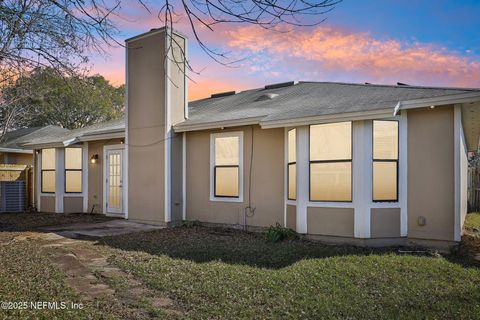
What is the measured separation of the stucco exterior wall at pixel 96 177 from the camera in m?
11.9

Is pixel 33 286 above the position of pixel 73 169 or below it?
below

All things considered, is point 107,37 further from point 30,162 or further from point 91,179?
point 30,162

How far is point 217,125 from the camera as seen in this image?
9.08m

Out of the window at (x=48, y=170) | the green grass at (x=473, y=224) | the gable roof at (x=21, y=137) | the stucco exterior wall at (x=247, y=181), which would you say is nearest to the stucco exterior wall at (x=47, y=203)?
the window at (x=48, y=170)

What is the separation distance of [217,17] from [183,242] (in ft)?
16.1

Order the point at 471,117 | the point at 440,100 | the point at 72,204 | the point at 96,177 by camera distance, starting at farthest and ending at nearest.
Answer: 1. the point at 72,204
2. the point at 96,177
3. the point at 471,117
4. the point at 440,100

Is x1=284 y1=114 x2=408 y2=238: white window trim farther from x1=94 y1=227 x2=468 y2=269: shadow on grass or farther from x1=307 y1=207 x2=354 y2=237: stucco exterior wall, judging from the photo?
x1=94 y1=227 x2=468 y2=269: shadow on grass

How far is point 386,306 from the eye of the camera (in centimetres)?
400

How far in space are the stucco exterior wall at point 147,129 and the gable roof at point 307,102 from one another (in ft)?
2.65

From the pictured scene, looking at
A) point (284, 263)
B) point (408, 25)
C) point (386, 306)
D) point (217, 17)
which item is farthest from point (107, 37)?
point (408, 25)

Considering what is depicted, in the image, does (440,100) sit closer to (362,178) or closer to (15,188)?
(362,178)

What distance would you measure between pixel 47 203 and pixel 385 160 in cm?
1122

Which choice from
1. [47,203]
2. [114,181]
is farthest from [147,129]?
[47,203]

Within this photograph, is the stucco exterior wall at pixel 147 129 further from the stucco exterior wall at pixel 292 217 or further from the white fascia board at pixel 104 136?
the stucco exterior wall at pixel 292 217
